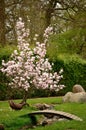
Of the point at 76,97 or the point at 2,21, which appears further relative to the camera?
the point at 2,21

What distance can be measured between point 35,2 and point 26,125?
16.3m

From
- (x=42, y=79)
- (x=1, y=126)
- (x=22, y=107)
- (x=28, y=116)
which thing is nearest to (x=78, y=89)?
(x=42, y=79)

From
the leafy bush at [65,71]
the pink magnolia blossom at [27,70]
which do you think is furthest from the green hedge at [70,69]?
the pink magnolia blossom at [27,70]

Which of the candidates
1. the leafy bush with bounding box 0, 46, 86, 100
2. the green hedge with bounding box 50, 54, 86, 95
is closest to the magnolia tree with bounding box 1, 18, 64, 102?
the leafy bush with bounding box 0, 46, 86, 100

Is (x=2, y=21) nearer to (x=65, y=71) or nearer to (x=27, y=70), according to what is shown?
(x=65, y=71)

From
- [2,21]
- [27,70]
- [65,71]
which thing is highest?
[2,21]

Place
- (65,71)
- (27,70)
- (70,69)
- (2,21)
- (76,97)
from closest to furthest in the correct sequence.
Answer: (27,70) → (76,97) → (65,71) → (70,69) → (2,21)

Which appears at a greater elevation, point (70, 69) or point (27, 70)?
point (27, 70)

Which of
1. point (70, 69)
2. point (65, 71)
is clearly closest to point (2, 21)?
point (65, 71)

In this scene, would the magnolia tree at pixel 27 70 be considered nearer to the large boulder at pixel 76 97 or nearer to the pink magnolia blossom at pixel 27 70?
the pink magnolia blossom at pixel 27 70

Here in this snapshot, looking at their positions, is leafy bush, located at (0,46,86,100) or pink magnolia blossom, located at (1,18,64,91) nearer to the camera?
pink magnolia blossom, located at (1,18,64,91)

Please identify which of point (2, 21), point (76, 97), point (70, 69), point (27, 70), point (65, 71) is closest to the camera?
point (27, 70)

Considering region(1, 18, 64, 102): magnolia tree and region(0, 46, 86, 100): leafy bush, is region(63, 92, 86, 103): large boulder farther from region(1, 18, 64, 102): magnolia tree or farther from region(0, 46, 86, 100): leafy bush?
region(0, 46, 86, 100): leafy bush

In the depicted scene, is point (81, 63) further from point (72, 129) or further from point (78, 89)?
point (72, 129)
